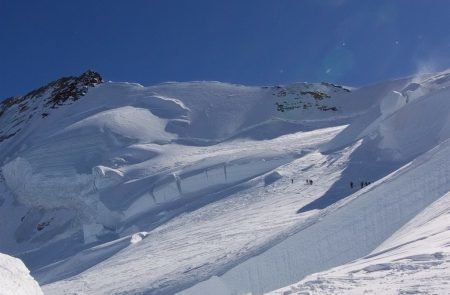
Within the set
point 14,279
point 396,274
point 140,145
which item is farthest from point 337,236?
point 140,145

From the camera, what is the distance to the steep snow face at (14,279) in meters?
9.23

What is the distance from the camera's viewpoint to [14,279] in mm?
9891

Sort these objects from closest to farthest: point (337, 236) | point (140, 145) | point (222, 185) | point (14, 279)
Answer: point (14, 279) < point (337, 236) < point (222, 185) < point (140, 145)

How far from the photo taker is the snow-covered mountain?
52.4ft

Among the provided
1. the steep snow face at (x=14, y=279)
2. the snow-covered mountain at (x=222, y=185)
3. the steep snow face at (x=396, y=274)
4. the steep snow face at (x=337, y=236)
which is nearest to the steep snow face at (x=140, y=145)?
the snow-covered mountain at (x=222, y=185)

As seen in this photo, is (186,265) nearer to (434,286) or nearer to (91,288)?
(91,288)

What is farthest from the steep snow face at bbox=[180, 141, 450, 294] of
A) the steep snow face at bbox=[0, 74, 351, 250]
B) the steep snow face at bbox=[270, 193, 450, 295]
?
the steep snow face at bbox=[0, 74, 351, 250]

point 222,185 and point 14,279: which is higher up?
point 222,185

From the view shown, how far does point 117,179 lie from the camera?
35.8 m

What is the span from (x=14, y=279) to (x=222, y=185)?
72.4ft

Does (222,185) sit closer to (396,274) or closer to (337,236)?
(337,236)

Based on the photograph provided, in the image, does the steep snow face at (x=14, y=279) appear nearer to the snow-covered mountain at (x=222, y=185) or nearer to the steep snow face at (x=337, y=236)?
the snow-covered mountain at (x=222, y=185)

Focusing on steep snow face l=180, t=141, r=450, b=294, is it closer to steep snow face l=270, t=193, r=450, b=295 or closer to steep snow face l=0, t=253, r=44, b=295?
steep snow face l=270, t=193, r=450, b=295

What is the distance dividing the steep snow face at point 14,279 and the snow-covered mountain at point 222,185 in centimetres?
451
